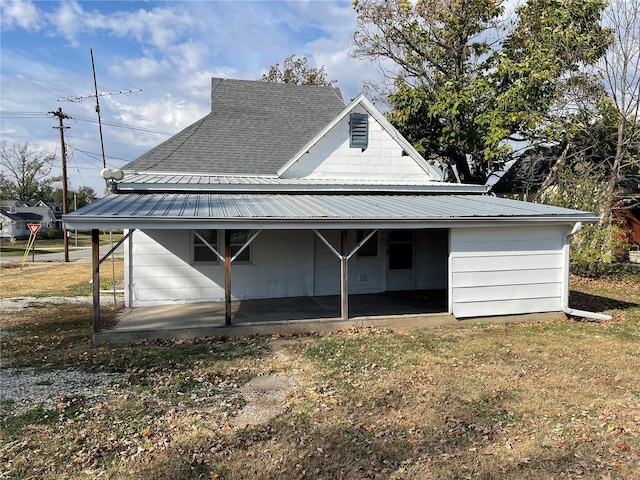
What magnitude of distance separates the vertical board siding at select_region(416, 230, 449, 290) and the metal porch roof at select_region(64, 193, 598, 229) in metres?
2.16

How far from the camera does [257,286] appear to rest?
37.6 feet

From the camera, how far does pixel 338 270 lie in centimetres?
1211

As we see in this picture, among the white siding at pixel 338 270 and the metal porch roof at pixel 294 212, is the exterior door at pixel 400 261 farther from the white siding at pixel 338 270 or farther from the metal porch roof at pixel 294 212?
the metal porch roof at pixel 294 212

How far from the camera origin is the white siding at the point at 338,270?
1200 cm

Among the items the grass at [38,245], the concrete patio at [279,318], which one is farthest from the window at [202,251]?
the grass at [38,245]

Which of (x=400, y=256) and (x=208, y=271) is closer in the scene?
(x=208, y=271)

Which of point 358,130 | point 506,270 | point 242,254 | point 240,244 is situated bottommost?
point 506,270

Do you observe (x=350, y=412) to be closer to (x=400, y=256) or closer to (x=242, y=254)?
(x=242, y=254)

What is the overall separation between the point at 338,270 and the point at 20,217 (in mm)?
59105

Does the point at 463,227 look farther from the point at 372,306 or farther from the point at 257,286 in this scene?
the point at 257,286

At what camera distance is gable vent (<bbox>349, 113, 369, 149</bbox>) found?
13.1 metres

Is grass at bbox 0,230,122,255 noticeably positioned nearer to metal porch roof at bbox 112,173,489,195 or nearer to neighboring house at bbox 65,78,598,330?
neighboring house at bbox 65,78,598,330

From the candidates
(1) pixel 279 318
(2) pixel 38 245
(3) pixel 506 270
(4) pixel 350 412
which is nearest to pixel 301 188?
(1) pixel 279 318

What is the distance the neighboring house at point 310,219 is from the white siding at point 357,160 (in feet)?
0.11
